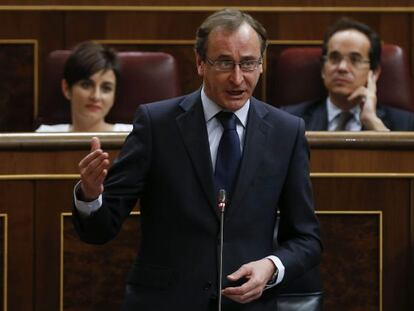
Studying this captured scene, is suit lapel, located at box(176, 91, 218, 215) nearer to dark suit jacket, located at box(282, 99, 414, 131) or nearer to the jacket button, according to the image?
the jacket button

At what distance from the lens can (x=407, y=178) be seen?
1099mm

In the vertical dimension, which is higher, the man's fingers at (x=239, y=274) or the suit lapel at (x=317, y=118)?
the suit lapel at (x=317, y=118)

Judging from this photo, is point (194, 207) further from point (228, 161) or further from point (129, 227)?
point (129, 227)

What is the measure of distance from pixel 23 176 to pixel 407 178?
397 mm

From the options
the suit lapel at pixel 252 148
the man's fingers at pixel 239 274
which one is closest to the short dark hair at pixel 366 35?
the suit lapel at pixel 252 148

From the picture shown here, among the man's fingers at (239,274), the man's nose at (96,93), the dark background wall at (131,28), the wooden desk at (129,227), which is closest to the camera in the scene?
the man's fingers at (239,274)

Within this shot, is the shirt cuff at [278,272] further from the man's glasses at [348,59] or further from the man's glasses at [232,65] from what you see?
the man's glasses at [348,59]

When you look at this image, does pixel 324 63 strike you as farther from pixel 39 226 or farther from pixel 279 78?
pixel 39 226

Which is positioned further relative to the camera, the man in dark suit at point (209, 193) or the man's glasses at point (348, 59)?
the man's glasses at point (348, 59)

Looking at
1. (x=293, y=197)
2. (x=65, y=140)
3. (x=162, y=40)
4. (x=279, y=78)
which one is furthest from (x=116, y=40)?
(x=293, y=197)

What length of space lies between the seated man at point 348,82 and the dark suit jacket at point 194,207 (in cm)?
61

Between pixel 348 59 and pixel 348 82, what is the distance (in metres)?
0.03

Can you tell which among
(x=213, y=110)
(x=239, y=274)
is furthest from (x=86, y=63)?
(x=239, y=274)

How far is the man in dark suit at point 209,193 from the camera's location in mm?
837
